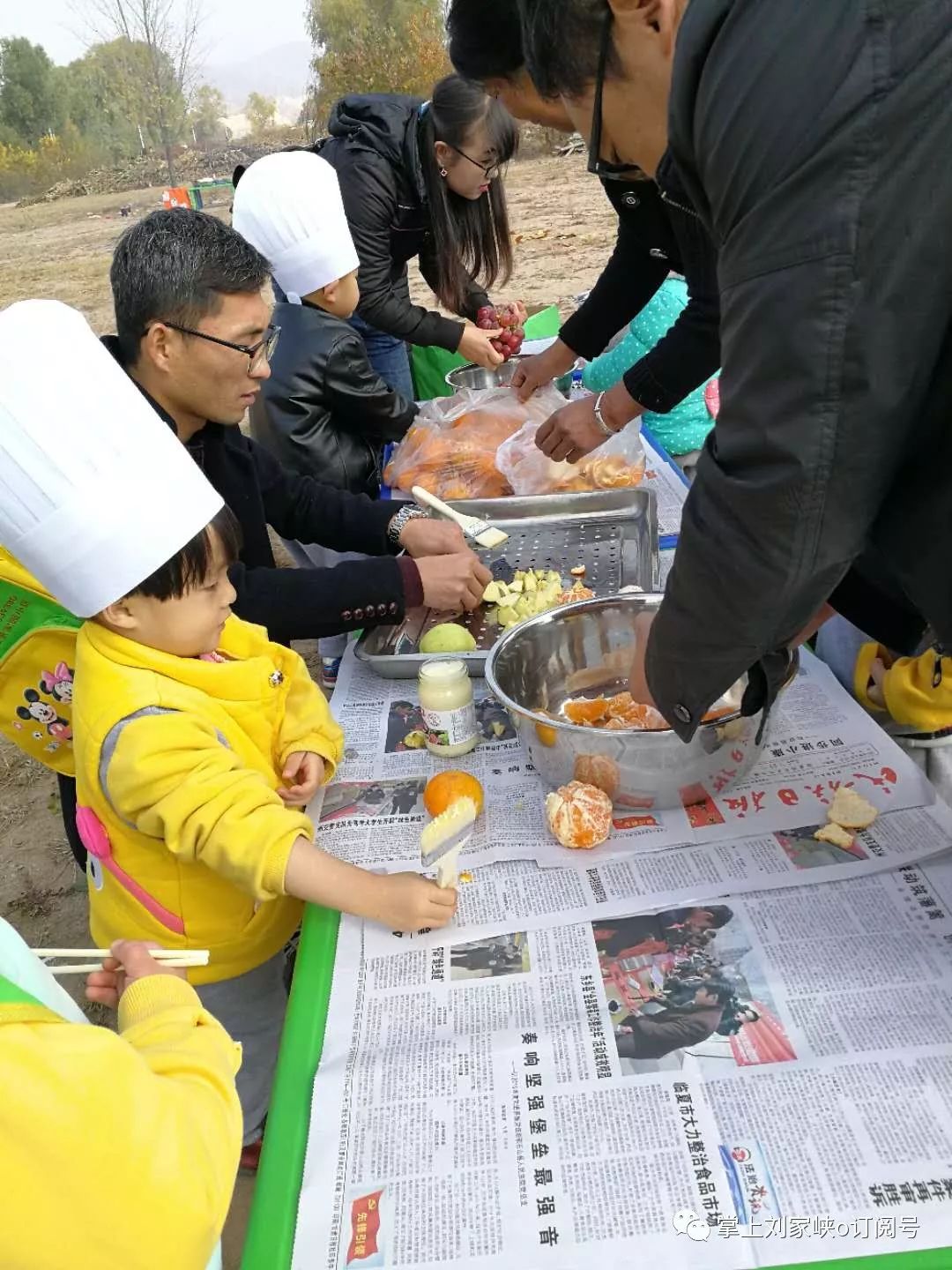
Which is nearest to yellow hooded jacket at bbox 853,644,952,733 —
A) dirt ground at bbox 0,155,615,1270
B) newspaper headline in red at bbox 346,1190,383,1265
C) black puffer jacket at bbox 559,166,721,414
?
black puffer jacket at bbox 559,166,721,414

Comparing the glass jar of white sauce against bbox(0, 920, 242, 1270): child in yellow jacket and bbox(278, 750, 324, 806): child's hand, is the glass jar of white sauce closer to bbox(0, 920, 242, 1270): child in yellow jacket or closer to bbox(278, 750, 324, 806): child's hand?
bbox(278, 750, 324, 806): child's hand

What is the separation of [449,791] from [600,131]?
101cm

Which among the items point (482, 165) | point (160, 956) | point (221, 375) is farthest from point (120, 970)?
point (482, 165)

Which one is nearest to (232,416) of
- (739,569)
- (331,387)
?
(331,387)

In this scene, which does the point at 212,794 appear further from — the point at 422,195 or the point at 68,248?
the point at 68,248

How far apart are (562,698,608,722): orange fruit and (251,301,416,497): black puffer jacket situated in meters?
1.51

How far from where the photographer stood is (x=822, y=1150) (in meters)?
0.90

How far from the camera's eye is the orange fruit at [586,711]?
1540 mm

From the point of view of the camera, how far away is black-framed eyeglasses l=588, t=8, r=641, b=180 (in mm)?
1140

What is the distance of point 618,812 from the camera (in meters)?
1.42

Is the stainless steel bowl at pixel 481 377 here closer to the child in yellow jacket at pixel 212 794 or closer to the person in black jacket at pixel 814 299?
the child in yellow jacket at pixel 212 794

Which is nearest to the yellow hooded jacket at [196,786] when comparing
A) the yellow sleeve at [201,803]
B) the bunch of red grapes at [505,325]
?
the yellow sleeve at [201,803]

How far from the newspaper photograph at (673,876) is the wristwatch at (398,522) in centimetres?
119

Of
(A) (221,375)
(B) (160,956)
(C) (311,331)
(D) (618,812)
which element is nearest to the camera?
(B) (160,956)
